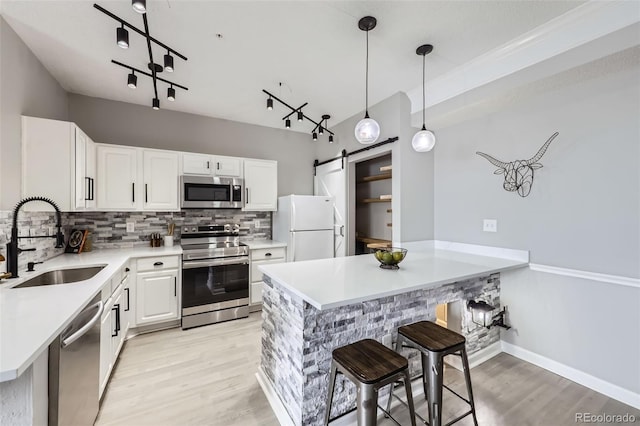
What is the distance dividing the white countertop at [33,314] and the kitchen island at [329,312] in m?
1.03

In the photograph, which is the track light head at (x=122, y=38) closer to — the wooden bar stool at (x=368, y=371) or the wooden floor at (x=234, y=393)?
the wooden bar stool at (x=368, y=371)

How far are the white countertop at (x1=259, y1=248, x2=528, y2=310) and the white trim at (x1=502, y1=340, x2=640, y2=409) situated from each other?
2.77 feet

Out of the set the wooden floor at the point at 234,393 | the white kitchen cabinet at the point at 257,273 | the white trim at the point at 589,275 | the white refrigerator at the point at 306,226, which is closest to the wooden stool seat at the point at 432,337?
the wooden floor at the point at 234,393

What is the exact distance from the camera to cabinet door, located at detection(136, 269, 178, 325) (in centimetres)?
288

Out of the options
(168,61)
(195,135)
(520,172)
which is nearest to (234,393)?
(168,61)

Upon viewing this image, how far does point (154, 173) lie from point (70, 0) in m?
1.81

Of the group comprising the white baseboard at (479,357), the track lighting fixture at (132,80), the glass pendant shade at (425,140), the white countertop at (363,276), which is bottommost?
the white baseboard at (479,357)

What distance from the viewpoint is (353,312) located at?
66.4 inches

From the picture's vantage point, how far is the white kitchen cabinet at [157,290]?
2.88 metres

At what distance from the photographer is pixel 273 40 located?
7.09 feet

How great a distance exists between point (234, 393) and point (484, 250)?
2.71 meters

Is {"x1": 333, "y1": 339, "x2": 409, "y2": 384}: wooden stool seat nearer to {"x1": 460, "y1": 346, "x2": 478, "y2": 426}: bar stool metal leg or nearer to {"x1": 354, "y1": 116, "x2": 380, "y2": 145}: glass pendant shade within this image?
{"x1": 460, "y1": 346, "x2": 478, "y2": 426}: bar stool metal leg

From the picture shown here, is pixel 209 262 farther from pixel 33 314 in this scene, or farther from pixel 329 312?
pixel 329 312

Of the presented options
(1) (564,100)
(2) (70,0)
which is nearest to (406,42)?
(1) (564,100)
